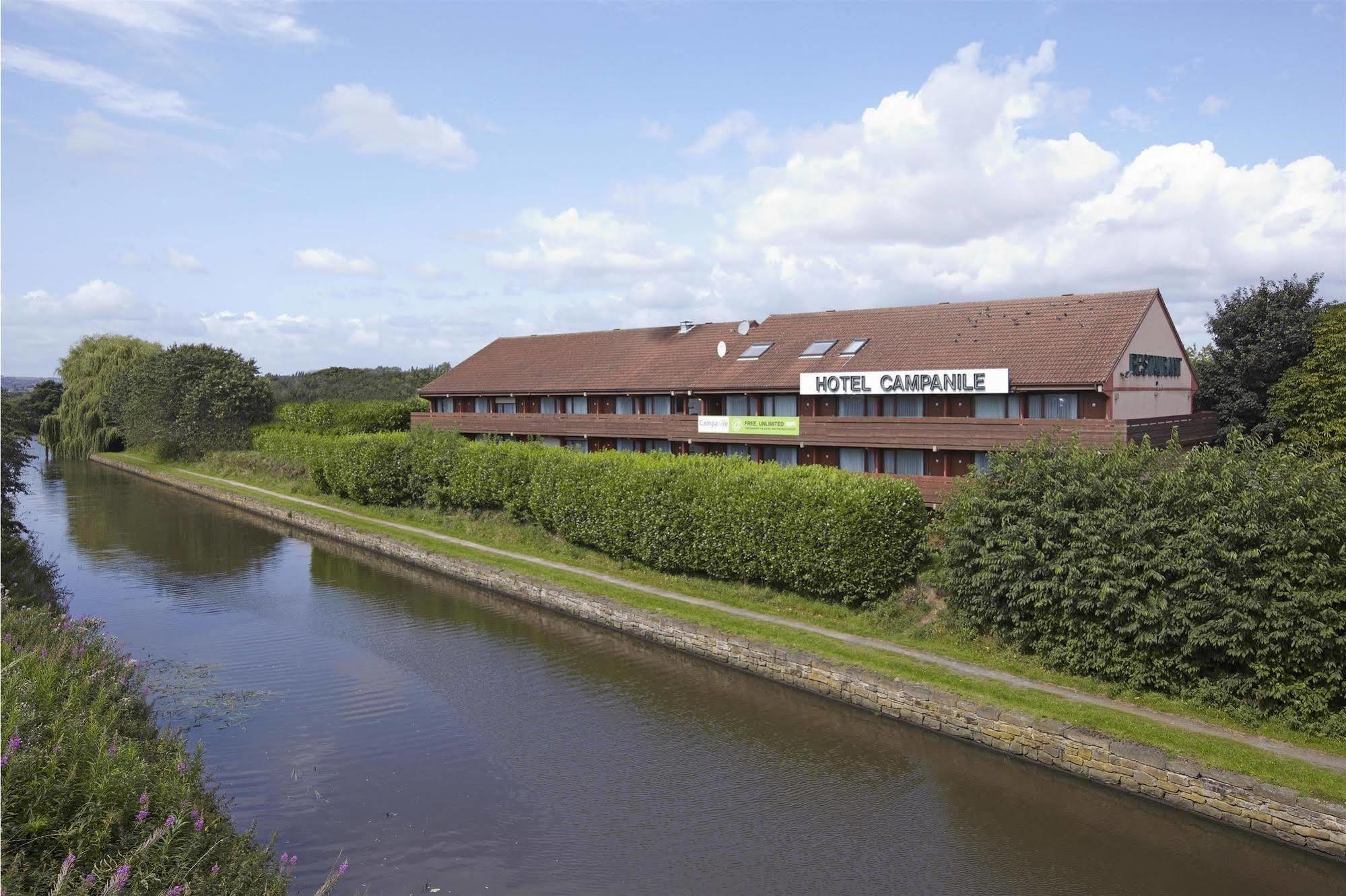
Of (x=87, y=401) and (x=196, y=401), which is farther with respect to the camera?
(x=87, y=401)

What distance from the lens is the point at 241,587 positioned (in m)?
40.8

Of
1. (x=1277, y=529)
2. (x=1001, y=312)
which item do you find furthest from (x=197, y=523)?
(x=1277, y=529)

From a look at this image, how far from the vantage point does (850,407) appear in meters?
43.6

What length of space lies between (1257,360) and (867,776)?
35530 mm

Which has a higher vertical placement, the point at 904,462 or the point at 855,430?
the point at 855,430

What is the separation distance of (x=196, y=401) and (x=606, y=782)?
245 ft

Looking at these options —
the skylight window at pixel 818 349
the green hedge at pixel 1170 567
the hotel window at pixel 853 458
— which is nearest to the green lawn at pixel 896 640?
the green hedge at pixel 1170 567

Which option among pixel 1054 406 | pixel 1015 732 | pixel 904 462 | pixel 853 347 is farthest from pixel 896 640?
pixel 853 347

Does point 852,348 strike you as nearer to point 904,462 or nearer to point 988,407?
point 904,462

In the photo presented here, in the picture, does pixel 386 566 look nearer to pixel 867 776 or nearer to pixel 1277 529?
pixel 867 776

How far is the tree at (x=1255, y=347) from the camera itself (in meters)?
44.2

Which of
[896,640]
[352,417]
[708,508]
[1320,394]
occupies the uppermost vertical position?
[352,417]

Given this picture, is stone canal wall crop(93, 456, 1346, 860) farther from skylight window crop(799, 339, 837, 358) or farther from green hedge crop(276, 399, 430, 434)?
green hedge crop(276, 399, 430, 434)

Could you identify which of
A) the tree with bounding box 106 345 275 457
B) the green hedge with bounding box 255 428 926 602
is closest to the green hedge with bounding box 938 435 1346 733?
the green hedge with bounding box 255 428 926 602
